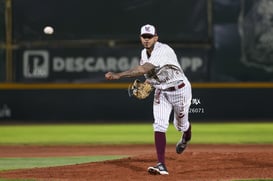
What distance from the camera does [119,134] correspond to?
15570 millimetres

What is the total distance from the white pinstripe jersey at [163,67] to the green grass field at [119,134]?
283 cm

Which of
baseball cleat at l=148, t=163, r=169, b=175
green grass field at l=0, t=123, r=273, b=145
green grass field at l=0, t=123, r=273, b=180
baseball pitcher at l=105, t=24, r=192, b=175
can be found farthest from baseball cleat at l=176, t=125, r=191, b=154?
green grass field at l=0, t=123, r=273, b=145

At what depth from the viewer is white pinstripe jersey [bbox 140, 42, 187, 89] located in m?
8.25

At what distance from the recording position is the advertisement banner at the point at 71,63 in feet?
60.7

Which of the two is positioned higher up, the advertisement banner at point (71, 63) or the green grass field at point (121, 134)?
the advertisement banner at point (71, 63)

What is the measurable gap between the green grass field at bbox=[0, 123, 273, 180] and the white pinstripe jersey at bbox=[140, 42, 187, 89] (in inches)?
111

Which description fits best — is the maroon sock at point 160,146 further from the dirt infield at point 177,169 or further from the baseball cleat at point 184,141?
the baseball cleat at point 184,141

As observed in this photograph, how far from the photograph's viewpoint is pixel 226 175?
8.09 m

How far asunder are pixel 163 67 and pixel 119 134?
7.33m

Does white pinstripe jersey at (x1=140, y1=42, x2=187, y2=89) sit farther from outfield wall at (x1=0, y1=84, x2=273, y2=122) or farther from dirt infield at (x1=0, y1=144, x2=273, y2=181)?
outfield wall at (x1=0, y1=84, x2=273, y2=122)

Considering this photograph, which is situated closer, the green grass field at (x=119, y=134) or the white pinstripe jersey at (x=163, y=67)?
the white pinstripe jersey at (x=163, y=67)

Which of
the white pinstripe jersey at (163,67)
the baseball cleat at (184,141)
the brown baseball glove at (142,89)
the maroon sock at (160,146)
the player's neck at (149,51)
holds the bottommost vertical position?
the baseball cleat at (184,141)

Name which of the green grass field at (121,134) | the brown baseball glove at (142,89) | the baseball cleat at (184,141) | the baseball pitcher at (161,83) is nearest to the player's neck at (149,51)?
the baseball pitcher at (161,83)

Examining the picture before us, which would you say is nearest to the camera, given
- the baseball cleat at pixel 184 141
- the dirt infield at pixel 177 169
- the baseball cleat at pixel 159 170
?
the dirt infield at pixel 177 169
